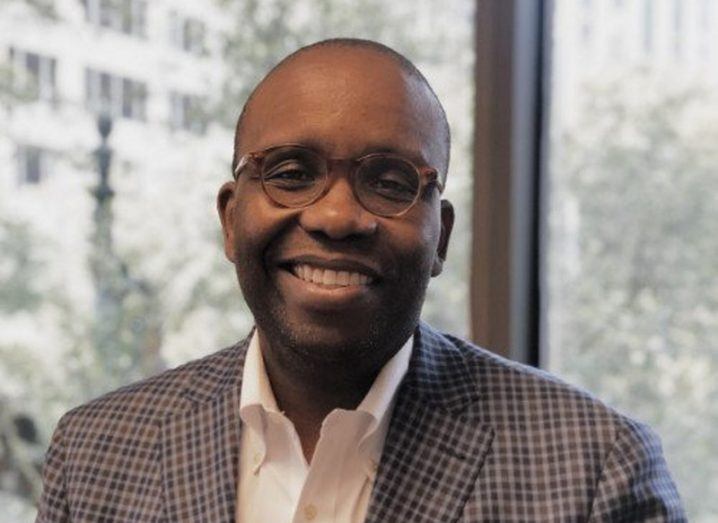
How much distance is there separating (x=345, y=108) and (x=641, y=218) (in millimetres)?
1035

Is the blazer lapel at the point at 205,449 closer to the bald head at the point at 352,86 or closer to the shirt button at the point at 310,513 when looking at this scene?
the shirt button at the point at 310,513

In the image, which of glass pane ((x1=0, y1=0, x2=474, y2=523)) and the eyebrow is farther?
glass pane ((x1=0, y1=0, x2=474, y2=523))

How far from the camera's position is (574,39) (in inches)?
88.6

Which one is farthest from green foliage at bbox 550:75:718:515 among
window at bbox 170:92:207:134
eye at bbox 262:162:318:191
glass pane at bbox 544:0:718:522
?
eye at bbox 262:162:318:191

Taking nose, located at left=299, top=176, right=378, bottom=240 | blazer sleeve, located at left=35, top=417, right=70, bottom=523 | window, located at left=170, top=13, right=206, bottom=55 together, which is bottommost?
blazer sleeve, located at left=35, top=417, right=70, bottom=523

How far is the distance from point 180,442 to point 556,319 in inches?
39.9

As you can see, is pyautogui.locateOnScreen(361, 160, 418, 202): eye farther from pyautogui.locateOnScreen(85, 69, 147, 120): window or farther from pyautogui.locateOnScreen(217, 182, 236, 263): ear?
pyautogui.locateOnScreen(85, 69, 147, 120): window

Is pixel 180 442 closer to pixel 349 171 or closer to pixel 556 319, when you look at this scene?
pixel 349 171

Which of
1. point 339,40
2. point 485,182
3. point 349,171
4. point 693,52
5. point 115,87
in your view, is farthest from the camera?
point 115,87

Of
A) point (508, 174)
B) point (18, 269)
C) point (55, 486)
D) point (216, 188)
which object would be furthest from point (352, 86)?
point (18, 269)

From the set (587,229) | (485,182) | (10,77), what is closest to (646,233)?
(587,229)

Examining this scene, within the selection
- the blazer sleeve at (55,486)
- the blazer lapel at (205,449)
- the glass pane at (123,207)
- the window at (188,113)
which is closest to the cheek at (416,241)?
the blazer lapel at (205,449)

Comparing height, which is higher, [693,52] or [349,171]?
[693,52]

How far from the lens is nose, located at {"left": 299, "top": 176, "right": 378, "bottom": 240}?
126cm
